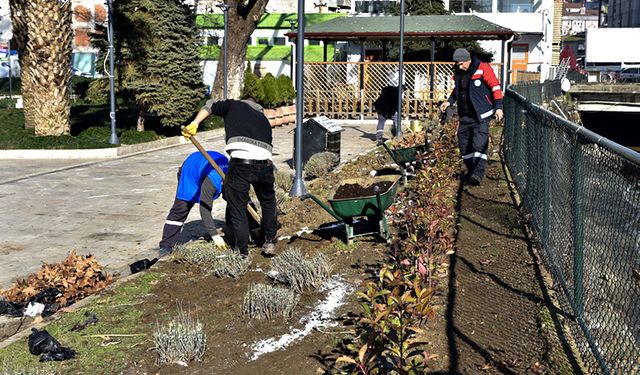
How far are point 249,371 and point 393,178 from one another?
4407mm

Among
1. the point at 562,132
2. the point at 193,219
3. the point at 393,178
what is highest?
the point at 562,132

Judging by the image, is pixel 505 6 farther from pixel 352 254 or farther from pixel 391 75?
pixel 352 254

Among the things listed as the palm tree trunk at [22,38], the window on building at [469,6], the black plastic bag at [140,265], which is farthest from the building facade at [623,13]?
the black plastic bag at [140,265]

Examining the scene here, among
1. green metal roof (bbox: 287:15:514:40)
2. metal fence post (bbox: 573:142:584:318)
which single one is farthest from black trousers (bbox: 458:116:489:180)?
green metal roof (bbox: 287:15:514:40)

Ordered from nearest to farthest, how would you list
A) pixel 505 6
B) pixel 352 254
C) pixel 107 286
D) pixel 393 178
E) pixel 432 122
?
pixel 107 286, pixel 352 254, pixel 393 178, pixel 432 122, pixel 505 6

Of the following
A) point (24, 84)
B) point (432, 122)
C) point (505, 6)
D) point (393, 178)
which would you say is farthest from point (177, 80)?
point (505, 6)

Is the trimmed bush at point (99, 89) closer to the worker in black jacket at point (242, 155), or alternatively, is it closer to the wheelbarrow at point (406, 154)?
the wheelbarrow at point (406, 154)

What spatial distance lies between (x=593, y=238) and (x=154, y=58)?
17.9m

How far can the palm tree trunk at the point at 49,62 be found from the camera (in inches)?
752

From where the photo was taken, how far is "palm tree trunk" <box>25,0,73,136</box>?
1911cm

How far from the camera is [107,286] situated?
7109 mm

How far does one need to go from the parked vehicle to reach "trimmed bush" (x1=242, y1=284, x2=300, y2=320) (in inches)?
2216

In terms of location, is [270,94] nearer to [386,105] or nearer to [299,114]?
[386,105]

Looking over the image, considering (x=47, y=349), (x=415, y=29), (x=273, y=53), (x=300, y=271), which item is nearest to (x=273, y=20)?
(x=273, y=53)
